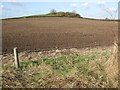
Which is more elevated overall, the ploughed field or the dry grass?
the ploughed field

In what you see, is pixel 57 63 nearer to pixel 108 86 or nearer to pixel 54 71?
pixel 54 71

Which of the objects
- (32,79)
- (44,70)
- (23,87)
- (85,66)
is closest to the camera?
(23,87)

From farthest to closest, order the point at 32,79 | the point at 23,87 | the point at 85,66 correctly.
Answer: the point at 85,66 → the point at 32,79 → the point at 23,87

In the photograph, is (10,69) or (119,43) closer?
(10,69)

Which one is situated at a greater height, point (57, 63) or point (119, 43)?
point (119, 43)

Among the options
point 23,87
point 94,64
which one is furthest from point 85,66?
point 23,87

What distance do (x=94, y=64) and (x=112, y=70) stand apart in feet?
2.94

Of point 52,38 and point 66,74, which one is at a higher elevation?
point 52,38

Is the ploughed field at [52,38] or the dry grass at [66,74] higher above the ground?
the ploughed field at [52,38]

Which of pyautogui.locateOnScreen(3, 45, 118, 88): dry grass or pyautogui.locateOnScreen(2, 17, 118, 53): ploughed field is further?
pyautogui.locateOnScreen(2, 17, 118, 53): ploughed field

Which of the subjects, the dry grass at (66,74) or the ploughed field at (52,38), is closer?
the dry grass at (66,74)

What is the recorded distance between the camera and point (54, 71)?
966 cm

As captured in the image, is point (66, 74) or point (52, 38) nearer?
point (66, 74)

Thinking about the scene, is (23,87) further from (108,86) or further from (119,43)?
(119,43)
